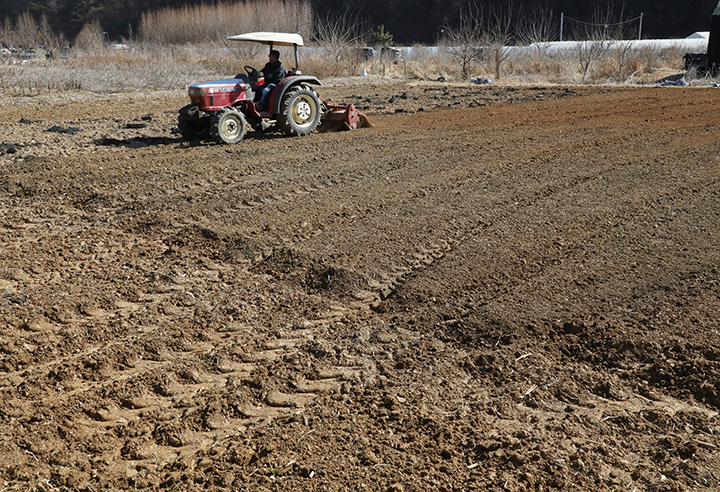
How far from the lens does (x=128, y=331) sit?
4.20 m

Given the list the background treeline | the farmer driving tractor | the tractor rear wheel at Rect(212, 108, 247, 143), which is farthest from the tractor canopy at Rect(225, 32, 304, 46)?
the background treeline

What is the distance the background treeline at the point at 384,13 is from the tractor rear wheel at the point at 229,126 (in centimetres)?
3736

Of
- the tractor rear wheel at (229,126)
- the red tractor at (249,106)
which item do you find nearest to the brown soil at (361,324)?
the tractor rear wheel at (229,126)

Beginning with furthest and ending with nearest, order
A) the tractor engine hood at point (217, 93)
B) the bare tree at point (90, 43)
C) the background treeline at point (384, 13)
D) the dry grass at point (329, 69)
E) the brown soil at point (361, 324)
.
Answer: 1. the background treeline at point (384, 13)
2. the bare tree at point (90, 43)
3. the dry grass at point (329, 69)
4. the tractor engine hood at point (217, 93)
5. the brown soil at point (361, 324)

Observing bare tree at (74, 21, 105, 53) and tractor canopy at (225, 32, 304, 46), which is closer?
tractor canopy at (225, 32, 304, 46)

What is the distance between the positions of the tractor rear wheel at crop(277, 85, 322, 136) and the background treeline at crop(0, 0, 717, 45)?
36.1 metres

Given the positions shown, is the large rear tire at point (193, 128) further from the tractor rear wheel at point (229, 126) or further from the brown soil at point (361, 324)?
the brown soil at point (361, 324)

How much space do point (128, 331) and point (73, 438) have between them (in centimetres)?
119

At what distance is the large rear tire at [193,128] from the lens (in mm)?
10289

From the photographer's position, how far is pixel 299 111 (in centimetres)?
1086

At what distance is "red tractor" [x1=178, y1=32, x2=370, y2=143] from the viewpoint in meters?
9.78

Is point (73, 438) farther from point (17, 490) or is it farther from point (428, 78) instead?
point (428, 78)

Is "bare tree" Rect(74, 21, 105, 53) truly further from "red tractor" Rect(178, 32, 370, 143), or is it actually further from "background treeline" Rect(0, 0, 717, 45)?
"red tractor" Rect(178, 32, 370, 143)

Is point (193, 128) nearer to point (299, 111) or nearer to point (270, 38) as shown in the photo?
point (299, 111)
